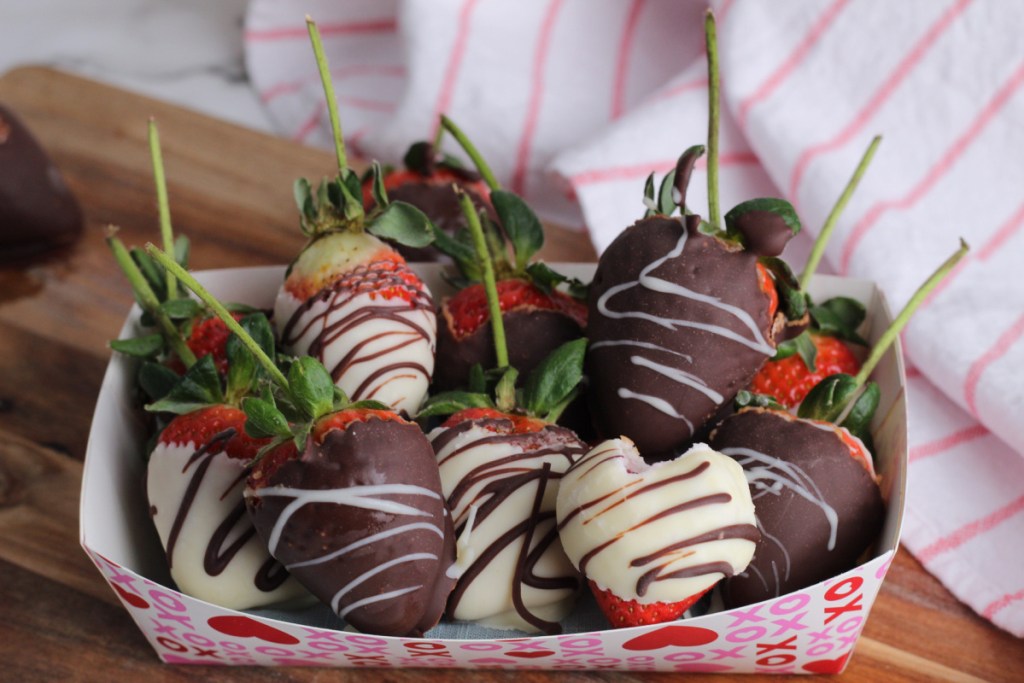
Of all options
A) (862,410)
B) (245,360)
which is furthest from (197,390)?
(862,410)

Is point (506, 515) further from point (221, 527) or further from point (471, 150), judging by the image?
point (471, 150)

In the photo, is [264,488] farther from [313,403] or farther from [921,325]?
[921,325]

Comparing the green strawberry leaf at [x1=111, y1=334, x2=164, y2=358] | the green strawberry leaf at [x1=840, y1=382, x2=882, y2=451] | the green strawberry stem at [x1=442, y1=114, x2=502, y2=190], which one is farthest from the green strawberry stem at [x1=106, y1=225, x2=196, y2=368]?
the green strawberry leaf at [x1=840, y1=382, x2=882, y2=451]

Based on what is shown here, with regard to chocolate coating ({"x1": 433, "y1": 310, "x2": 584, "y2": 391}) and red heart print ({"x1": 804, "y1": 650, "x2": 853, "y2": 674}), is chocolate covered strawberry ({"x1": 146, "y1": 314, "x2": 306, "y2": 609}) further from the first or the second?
red heart print ({"x1": 804, "y1": 650, "x2": 853, "y2": 674})

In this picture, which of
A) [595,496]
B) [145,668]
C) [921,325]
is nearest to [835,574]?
[595,496]

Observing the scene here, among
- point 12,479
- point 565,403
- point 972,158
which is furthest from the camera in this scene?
point 972,158
